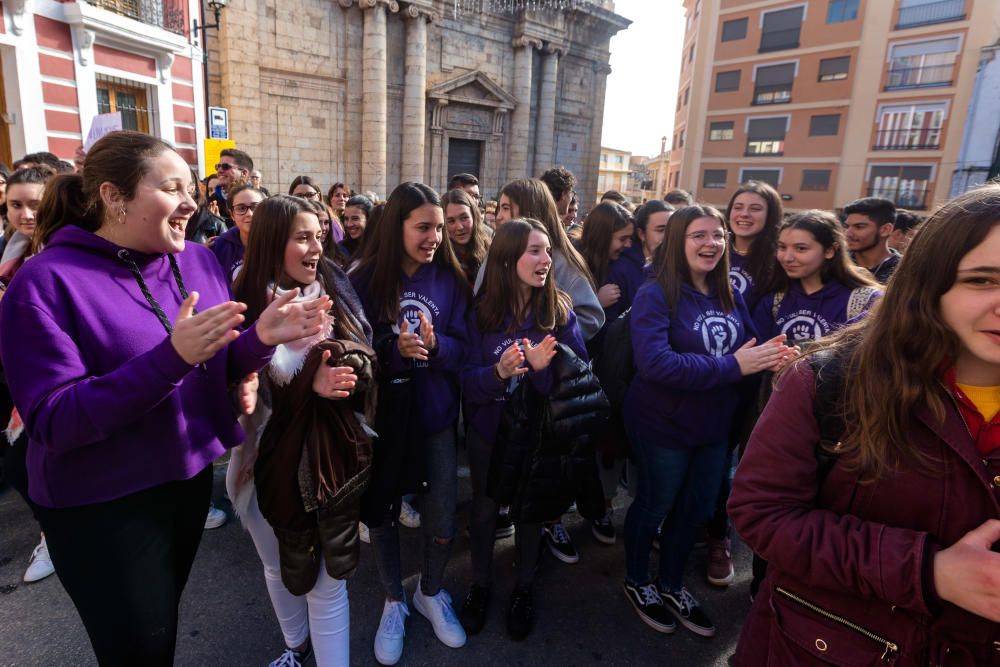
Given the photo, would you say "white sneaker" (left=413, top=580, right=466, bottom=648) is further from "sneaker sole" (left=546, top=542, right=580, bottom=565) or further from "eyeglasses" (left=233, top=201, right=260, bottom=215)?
"eyeglasses" (left=233, top=201, right=260, bottom=215)

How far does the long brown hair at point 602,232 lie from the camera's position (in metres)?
3.73

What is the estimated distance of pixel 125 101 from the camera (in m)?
9.12

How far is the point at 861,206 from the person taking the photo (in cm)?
363

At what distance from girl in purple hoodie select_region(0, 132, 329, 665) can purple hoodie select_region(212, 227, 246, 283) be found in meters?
1.67

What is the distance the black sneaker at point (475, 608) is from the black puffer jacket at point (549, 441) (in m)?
0.57

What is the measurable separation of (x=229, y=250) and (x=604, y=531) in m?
3.09

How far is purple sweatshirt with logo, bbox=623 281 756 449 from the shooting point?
2.42 metres

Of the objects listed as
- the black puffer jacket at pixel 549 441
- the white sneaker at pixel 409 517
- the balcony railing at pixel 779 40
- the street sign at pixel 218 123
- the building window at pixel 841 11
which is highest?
the building window at pixel 841 11

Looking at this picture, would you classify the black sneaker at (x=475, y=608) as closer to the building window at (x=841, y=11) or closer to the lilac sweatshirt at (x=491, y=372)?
the lilac sweatshirt at (x=491, y=372)

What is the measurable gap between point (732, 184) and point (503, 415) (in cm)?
3095

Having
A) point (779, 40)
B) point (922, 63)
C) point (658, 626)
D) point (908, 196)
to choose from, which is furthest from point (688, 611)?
point (779, 40)

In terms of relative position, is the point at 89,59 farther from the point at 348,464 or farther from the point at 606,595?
the point at 606,595

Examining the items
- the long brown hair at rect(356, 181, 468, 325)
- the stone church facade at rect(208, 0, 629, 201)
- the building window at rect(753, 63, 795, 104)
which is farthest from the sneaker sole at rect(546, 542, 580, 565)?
the building window at rect(753, 63, 795, 104)

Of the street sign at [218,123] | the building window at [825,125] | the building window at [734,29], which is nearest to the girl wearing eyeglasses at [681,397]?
the street sign at [218,123]
